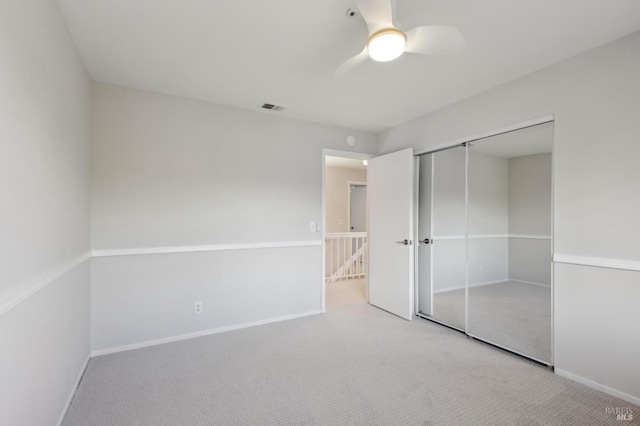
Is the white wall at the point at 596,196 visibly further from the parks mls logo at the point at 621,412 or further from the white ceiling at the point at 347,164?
the white ceiling at the point at 347,164

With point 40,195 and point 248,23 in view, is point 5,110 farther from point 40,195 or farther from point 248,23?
point 248,23

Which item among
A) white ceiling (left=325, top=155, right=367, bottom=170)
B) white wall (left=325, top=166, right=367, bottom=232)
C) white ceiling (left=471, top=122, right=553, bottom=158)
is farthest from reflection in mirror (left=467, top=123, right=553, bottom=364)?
white wall (left=325, top=166, right=367, bottom=232)

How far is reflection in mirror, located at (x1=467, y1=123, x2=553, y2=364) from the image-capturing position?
8.40 feet

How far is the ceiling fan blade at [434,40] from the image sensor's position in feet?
4.99

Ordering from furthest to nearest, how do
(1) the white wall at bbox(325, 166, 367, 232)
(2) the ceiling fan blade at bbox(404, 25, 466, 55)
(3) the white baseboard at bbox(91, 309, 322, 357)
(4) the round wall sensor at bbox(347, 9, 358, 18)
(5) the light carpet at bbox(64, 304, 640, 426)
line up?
1. (1) the white wall at bbox(325, 166, 367, 232)
2. (3) the white baseboard at bbox(91, 309, 322, 357)
3. (5) the light carpet at bbox(64, 304, 640, 426)
4. (4) the round wall sensor at bbox(347, 9, 358, 18)
5. (2) the ceiling fan blade at bbox(404, 25, 466, 55)

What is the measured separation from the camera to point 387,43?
1.55 m

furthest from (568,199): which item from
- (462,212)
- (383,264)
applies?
(383,264)

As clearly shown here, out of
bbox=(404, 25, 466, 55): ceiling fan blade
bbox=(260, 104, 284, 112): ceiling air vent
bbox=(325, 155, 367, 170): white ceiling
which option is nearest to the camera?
bbox=(404, 25, 466, 55): ceiling fan blade

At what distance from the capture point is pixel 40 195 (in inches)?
58.1

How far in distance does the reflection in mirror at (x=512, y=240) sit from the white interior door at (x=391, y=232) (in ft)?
2.20

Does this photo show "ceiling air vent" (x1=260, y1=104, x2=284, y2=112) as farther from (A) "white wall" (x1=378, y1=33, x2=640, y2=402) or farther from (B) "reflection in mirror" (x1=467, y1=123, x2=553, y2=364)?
(A) "white wall" (x1=378, y1=33, x2=640, y2=402)

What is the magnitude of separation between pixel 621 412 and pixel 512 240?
1.40 metres

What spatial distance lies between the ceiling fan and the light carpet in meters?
2.17

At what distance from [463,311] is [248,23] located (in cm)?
355
